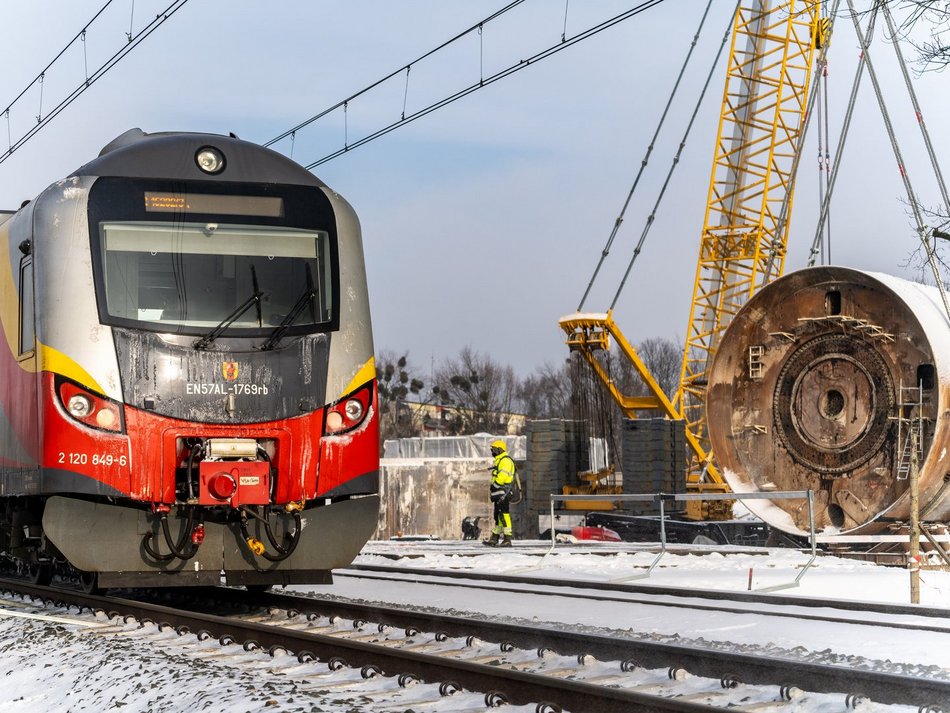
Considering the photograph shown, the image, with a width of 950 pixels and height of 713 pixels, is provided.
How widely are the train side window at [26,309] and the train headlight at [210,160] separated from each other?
1.60 m

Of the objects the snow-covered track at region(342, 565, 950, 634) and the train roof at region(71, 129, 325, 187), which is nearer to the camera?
the snow-covered track at region(342, 565, 950, 634)

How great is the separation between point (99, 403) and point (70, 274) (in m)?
1.08

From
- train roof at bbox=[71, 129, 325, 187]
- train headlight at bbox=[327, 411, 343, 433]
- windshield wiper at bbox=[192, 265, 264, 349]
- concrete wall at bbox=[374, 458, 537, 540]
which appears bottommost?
concrete wall at bbox=[374, 458, 537, 540]

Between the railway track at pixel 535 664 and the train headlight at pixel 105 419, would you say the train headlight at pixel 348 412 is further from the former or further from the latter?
the train headlight at pixel 105 419

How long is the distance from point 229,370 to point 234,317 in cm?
46

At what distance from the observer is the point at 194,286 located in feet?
33.0

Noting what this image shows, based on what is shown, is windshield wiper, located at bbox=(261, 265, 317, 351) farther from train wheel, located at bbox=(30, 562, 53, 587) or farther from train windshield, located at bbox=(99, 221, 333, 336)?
train wheel, located at bbox=(30, 562, 53, 587)

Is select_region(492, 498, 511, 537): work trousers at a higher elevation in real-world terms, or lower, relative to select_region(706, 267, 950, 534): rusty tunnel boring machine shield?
lower

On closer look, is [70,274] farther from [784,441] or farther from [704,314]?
[704,314]

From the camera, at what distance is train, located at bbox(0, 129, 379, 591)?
9.50 m

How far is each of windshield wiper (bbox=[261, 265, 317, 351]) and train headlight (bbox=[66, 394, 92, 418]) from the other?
143 cm

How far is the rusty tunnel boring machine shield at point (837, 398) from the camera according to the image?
17.8 meters

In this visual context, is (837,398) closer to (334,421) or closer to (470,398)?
(334,421)

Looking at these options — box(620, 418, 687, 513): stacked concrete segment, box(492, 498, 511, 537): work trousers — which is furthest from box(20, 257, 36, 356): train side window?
box(620, 418, 687, 513): stacked concrete segment
